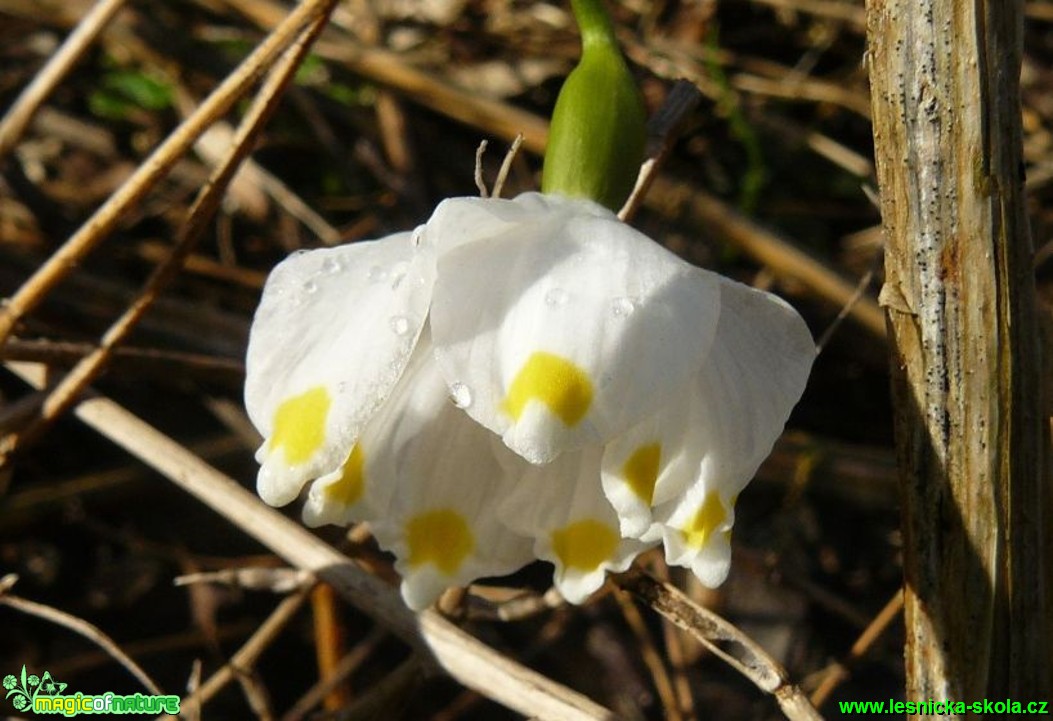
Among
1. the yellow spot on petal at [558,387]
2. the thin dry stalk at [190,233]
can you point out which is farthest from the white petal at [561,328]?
the thin dry stalk at [190,233]

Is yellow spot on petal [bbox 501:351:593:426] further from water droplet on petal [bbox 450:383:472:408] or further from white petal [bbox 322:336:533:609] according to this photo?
white petal [bbox 322:336:533:609]

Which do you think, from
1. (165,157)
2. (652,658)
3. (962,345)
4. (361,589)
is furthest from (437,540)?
(652,658)

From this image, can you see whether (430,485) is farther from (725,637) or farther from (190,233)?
(190,233)

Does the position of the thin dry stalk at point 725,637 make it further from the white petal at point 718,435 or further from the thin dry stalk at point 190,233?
the thin dry stalk at point 190,233

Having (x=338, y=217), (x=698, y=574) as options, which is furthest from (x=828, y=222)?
(x=698, y=574)

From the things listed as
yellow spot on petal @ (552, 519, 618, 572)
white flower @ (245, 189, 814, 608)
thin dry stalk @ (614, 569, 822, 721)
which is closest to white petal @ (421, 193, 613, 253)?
white flower @ (245, 189, 814, 608)
